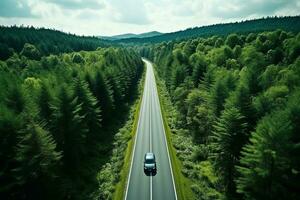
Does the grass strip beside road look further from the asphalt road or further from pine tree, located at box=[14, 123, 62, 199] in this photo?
pine tree, located at box=[14, 123, 62, 199]

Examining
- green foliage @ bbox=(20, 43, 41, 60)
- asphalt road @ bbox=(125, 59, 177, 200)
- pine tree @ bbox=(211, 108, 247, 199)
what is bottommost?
asphalt road @ bbox=(125, 59, 177, 200)

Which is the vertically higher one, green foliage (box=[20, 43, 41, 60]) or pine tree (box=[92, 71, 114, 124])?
green foliage (box=[20, 43, 41, 60])

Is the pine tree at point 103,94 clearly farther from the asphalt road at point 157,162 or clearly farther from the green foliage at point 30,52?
the green foliage at point 30,52

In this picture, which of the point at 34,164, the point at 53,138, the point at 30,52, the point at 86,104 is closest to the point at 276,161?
the point at 34,164

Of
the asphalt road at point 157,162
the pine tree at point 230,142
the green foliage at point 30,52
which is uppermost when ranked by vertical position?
the green foliage at point 30,52

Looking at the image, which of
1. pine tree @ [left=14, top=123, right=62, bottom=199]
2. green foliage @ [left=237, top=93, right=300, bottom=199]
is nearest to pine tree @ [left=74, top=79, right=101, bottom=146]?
pine tree @ [left=14, top=123, right=62, bottom=199]

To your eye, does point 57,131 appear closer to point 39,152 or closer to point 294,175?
point 39,152

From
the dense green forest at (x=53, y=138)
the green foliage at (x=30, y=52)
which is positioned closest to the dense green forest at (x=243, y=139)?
the dense green forest at (x=53, y=138)

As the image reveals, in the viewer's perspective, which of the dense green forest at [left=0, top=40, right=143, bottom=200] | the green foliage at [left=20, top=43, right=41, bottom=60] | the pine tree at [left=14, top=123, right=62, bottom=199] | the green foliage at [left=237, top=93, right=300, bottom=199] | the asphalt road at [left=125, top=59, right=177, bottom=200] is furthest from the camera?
the green foliage at [left=20, top=43, right=41, bottom=60]
